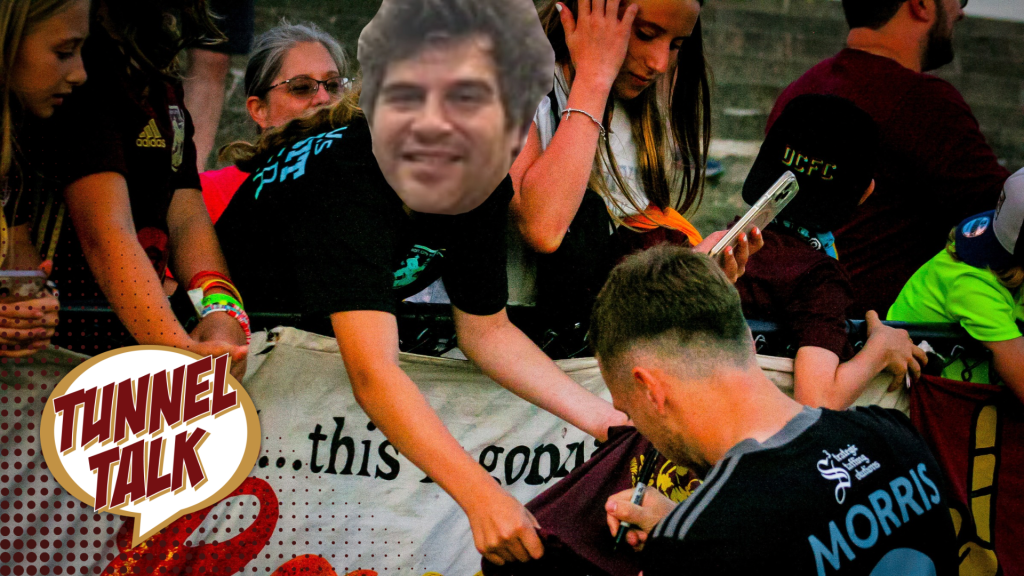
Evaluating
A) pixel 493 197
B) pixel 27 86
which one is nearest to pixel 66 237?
pixel 27 86

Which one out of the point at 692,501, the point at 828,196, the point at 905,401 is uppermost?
the point at 828,196

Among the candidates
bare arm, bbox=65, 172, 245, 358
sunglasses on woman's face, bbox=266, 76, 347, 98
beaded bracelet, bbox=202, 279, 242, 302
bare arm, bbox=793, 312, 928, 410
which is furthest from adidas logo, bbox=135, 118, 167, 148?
bare arm, bbox=793, 312, 928, 410

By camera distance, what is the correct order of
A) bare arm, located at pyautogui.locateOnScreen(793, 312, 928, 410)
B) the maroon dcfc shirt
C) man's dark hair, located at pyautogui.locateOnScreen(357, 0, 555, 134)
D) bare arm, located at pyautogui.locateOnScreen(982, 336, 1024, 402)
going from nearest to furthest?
1. man's dark hair, located at pyautogui.locateOnScreen(357, 0, 555, 134)
2. bare arm, located at pyautogui.locateOnScreen(793, 312, 928, 410)
3. bare arm, located at pyautogui.locateOnScreen(982, 336, 1024, 402)
4. the maroon dcfc shirt

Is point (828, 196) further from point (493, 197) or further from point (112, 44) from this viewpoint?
point (112, 44)

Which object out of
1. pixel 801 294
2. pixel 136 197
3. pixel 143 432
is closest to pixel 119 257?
pixel 136 197

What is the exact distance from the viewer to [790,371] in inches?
87.4

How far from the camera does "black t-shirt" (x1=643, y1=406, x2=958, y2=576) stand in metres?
1.35

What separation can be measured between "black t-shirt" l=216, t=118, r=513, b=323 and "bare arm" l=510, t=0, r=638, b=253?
0.41 ft

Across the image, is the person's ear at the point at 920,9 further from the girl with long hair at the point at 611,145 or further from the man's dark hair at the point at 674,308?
the man's dark hair at the point at 674,308

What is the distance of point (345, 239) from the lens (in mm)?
1493

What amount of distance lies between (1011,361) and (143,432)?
2.08 metres

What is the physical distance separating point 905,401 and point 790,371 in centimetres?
37

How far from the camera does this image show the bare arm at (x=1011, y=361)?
2.34 meters

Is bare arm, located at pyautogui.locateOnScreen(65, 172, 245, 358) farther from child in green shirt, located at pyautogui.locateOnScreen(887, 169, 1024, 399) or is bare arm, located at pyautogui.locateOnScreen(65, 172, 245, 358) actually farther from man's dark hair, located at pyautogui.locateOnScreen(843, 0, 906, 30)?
man's dark hair, located at pyautogui.locateOnScreen(843, 0, 906, 30)
